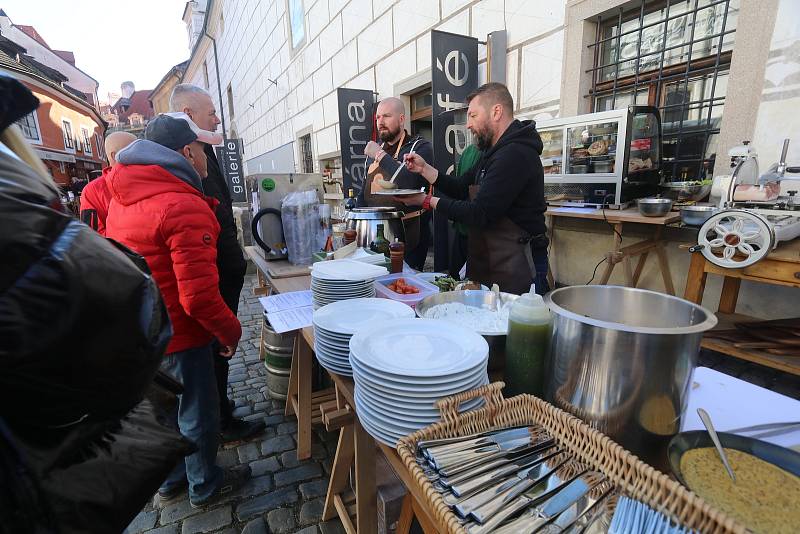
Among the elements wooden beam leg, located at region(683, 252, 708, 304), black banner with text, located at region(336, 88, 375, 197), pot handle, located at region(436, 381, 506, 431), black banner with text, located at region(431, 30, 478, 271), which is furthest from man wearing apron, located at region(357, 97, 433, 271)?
pot handle, located at region(436, 381, 506, 431)

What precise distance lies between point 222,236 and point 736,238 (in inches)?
126

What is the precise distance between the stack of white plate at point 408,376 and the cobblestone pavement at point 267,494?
1.38m

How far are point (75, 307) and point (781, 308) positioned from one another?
14.4ft

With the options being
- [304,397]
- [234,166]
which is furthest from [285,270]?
[234,166]

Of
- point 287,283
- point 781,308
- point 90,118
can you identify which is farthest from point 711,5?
point 90,118

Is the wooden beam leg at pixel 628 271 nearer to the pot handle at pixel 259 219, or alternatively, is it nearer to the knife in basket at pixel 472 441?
the pot handle at pixel 259 219

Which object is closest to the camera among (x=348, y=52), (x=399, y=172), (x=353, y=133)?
(x=399, y=172)

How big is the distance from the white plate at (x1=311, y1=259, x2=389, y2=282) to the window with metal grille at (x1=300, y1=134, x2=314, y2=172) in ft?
29.2

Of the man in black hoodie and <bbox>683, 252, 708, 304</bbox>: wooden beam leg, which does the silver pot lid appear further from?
<bbox>683, 252, 708, 304</bbox>: wooden beam leg

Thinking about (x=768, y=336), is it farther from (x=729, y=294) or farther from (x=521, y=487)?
(x=521, y=487)

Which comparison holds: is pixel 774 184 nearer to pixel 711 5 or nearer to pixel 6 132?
pixel 711 5

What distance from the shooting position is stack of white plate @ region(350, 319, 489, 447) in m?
0.87

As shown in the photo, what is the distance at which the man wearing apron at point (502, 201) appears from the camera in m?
2.21

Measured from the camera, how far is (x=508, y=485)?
0.65 meters
